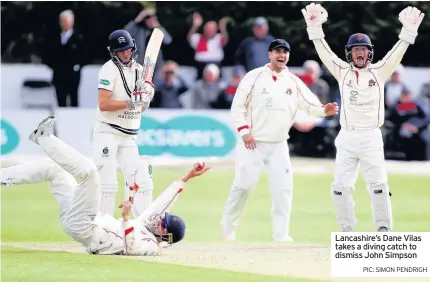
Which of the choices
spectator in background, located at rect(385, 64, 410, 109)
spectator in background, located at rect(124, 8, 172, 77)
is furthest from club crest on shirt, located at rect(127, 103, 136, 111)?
spectator in background, located at rect(385, 64, 410, 109)

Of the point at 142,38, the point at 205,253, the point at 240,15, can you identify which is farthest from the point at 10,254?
the point at 240,15

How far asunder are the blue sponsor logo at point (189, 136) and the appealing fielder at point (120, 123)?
8.75 m

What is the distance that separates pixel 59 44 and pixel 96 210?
12010 mm

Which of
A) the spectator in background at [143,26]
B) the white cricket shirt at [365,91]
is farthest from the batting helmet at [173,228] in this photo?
the spectator in background at [143,26]

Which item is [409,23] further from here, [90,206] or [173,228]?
[90,206]

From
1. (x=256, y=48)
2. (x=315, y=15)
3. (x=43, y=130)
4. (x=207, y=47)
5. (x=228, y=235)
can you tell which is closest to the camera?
(x=43, y=130)

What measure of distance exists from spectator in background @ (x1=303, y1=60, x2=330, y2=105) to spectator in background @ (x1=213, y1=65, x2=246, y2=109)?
1.19 metres

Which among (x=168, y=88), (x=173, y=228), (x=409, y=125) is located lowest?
(x=173, y=228)

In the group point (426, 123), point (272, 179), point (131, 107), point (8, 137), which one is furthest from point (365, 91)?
point (8, 137)

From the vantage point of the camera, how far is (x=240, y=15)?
24.5m

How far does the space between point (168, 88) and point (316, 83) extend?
8.83 ft

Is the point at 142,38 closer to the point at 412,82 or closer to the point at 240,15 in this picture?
the point at 240,15

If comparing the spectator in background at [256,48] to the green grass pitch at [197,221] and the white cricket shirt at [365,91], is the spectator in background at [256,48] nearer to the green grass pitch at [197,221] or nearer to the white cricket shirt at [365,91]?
the green grass pitch at [197,221]

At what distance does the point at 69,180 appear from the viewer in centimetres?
1207
